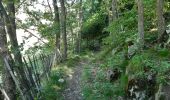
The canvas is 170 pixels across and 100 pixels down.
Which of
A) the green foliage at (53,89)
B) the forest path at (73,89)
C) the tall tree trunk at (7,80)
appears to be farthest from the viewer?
the forest path at (73,89)

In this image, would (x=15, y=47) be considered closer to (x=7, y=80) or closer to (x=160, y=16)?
(x=7, y=80)

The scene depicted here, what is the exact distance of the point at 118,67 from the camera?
9023 millimetres

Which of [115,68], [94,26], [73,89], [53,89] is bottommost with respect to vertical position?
[73,89]

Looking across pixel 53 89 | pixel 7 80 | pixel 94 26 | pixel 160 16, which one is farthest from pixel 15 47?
pixel 94 26

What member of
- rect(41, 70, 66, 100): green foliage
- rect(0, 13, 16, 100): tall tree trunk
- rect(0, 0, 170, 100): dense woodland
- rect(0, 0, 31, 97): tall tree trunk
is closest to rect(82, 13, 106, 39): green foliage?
rect(0, 0, 170, 100): dense woodland

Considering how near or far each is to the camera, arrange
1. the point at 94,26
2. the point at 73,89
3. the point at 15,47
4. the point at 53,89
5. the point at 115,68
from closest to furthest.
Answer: the point at 15,47 → the point at 115,68 → the point at 53,89 → the point at 73,89 → the point at 94,26

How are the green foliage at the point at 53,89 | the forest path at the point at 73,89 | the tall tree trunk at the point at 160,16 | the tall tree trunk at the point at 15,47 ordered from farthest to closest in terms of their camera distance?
the forest path at the point at 73,89, the green foliage at the point at 53,89, the tall tree trunk at the point at 160,16, the tall tree trunk at the point at 15,47

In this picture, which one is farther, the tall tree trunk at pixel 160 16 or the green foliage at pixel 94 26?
the green foliage at pixel 94 26

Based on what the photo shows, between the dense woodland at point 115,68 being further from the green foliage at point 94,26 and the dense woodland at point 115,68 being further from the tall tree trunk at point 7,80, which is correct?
the green foliage at point 94,26

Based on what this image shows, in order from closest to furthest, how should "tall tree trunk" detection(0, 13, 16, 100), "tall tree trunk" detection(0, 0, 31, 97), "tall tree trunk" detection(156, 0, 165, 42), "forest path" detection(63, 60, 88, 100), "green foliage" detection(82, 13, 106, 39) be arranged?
"tall tree trunk" detection(0, 13, 16, 100), "tall tree trunk" detection(0, 0, 31, 97), "tall tree trunk" detection(156, 0, 165, 42), "forest path" detection(63, 60, 88, 100), "green foliage" detection(82, 13, 106, 39)

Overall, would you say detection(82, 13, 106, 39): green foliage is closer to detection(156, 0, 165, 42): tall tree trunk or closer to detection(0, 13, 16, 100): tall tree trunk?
detection(156, 0, 165, 42): tall tree trunk

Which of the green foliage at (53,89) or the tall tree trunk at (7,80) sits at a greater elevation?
the tall tree trunk at (7,80)

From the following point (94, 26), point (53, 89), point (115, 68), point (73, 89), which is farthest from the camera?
point (94, 26)

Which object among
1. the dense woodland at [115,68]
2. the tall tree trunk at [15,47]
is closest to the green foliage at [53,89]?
the dense woodland at [115,68]
